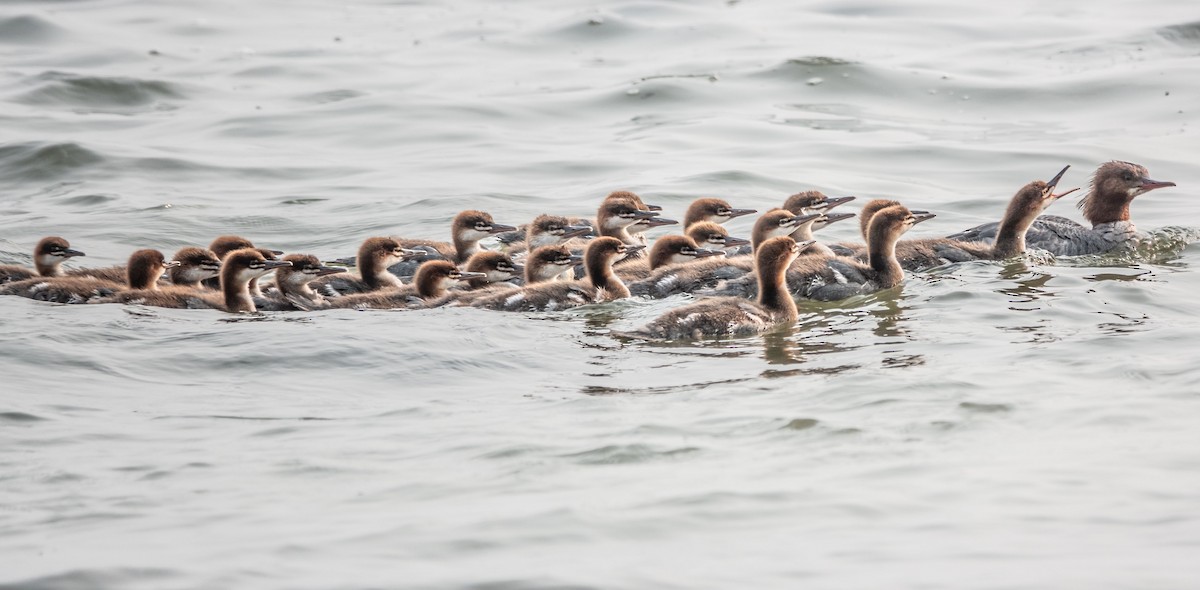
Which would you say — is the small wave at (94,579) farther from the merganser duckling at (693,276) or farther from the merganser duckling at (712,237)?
the merganser duckling at (712,237)

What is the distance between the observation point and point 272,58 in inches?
854

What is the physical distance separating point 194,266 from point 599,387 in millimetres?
4190

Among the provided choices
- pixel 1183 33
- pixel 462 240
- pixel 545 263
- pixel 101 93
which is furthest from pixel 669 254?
pixel 1183 33

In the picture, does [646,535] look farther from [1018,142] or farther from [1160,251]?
[1018,142]

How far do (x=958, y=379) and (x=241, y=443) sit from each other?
3441mm

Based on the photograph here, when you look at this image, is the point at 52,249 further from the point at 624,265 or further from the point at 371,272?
the point at 624,265

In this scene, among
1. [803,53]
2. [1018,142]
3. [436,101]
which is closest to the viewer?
[1018,142]

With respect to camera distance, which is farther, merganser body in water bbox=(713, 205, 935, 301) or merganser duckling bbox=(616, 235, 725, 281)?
merganser duckling bbox=(616, 235, 725, 281)

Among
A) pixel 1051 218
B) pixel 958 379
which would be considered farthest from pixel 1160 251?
pixel 958 379

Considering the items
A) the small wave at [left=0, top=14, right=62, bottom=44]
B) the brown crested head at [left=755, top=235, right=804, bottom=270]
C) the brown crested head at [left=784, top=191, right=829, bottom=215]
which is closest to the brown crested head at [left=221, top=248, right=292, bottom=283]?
the brown crested head at [left=755, top=235, right=804, bottom=270]

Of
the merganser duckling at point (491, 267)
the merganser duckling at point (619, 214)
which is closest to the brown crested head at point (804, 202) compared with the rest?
the merganser duckling at point (619, 214)

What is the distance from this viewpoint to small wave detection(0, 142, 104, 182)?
1558 centimetres

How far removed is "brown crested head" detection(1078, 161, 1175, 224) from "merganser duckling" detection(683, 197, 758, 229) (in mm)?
2713

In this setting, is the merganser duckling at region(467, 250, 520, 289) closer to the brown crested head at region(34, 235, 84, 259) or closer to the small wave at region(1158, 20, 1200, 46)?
the brown crested head at region(34, 235, 84, 259)
